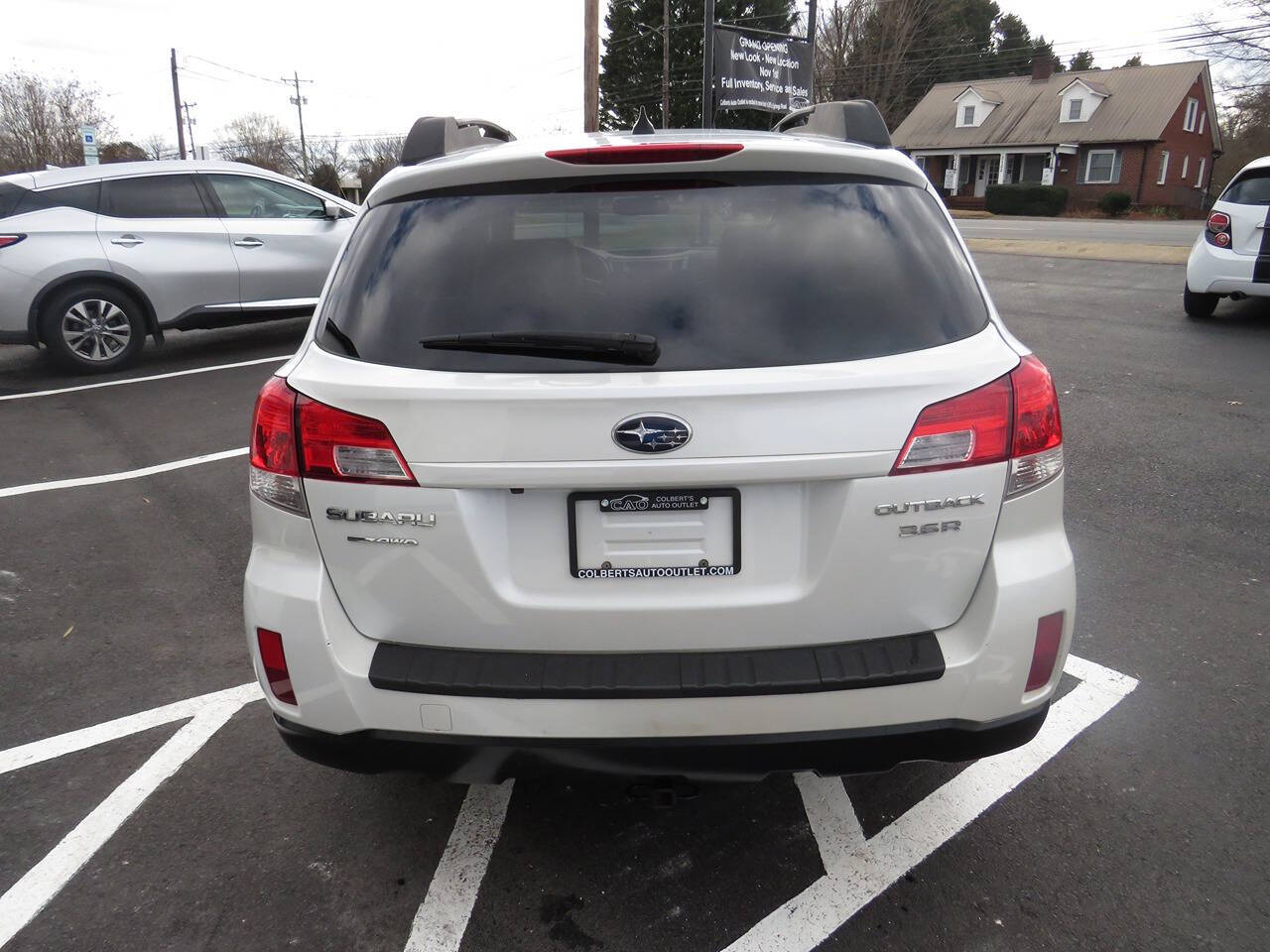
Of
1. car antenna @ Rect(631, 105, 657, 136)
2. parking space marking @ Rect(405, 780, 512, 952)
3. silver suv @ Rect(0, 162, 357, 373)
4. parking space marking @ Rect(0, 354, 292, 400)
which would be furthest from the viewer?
silver suv @ Rect(0, 162, 357, 373)

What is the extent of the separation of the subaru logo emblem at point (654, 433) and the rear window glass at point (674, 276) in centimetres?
14

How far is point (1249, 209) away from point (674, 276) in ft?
32.3

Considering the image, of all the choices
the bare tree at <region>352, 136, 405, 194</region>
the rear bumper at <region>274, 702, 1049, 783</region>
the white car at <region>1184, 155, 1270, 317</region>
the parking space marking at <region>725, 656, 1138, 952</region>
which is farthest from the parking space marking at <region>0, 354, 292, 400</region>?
the bare tree at <region>352, 136, 405, 194</region>

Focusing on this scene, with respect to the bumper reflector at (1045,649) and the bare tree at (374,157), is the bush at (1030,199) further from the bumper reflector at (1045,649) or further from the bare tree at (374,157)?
the bumper reflector at (1045,649)

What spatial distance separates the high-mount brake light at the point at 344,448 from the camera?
6.89 feet

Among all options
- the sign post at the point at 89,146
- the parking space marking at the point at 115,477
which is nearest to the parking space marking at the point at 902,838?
the parking space marking at the point at 115,477

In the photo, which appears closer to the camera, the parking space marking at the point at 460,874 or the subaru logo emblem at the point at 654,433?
the subaru logo emblem at the point at 654,433

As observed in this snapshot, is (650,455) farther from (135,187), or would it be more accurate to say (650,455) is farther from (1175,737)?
(135,187)

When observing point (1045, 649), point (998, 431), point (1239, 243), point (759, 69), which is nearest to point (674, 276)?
point (998, 431)

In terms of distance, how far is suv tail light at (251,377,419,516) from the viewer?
211 cm

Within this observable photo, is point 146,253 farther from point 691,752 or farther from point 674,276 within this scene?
point 691,752

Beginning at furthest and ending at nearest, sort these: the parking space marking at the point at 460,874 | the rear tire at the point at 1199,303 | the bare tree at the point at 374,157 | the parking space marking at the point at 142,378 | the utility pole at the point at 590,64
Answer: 1. the bare tree at the point at 374,157
2. the utility pole at the point at 590,64
3. the rear tire at the point at 1199,303
4. the parking space marking at the point at 142,378
5. the parking space marking at the point at 460,874

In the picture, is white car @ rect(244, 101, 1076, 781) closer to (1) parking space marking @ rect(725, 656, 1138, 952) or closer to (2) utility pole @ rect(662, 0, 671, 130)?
(1) parking space marking @ rect(725, 656, 1138, 952)

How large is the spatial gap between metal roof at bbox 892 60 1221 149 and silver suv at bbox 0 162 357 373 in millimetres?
42310
